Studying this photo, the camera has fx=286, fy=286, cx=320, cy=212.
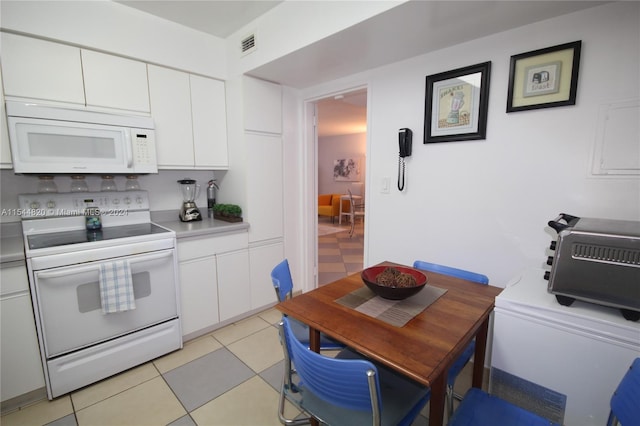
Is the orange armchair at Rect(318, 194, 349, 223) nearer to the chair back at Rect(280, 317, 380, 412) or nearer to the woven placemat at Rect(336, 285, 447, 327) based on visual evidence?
the woven placemat at Rect(336, 285, 447, 327)

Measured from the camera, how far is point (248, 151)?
2.55m

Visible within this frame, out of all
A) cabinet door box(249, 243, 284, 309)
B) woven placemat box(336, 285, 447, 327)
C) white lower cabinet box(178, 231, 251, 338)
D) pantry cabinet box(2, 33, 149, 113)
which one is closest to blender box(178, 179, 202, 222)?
white lower cabinet box(178, 231, 251, 338)

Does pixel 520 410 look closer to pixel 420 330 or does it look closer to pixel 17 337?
pixel 420 330

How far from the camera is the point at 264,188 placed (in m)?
2.70

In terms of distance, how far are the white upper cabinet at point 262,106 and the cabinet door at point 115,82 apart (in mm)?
763

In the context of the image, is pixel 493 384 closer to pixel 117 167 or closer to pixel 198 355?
pixel 198 355

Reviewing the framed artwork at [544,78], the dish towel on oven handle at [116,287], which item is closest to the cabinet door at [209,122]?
the dish towel on oven handle at [116,287]

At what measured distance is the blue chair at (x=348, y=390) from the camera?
2.86ft

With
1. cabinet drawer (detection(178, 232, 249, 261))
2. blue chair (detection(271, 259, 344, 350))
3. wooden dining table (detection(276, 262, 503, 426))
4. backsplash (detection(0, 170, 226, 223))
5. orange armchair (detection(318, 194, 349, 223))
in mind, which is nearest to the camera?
wooden dining table (detection(276, 262, 503, 426))

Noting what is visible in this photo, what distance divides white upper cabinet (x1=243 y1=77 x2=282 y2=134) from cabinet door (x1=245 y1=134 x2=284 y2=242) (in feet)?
0.31

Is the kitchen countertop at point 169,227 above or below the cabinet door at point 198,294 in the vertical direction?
above

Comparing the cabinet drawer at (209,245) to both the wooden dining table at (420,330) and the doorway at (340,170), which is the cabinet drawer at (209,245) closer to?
the doorway at (340,170)

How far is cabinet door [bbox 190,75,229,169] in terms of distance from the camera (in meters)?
2.48

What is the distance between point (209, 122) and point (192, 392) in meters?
2.09
